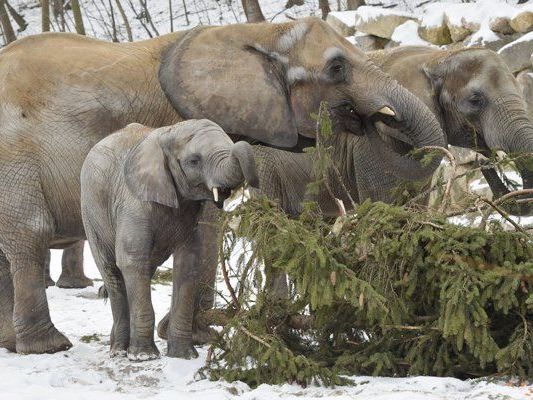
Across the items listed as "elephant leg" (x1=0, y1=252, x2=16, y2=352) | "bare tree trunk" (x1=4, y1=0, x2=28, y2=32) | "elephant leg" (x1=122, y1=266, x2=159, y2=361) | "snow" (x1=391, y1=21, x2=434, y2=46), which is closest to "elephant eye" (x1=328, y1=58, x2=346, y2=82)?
"elephant leg" (x1=122, y1=266, x2=159, y2=361)

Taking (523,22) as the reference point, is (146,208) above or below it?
below

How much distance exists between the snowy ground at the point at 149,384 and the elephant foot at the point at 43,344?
0.07m

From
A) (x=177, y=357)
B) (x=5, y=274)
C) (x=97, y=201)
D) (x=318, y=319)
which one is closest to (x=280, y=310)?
(x=318, y=319)

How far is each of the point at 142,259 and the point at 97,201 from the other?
613 millimetres

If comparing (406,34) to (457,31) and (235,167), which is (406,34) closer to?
(457,31)

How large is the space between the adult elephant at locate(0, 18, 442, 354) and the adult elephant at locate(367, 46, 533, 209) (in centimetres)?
102

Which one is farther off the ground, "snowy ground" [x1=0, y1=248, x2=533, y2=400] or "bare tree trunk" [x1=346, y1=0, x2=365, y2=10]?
"bare tree trunk" [x1=346, y1=0, x2=365, y2=10]

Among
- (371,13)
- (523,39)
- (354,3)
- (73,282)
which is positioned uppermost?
(354,3)

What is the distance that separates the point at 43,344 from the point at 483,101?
3746mm

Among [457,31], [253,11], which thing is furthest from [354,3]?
[457,31]

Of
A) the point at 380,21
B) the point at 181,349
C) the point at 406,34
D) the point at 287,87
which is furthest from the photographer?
the point at 380,21

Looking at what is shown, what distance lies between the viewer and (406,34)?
17.2 metres

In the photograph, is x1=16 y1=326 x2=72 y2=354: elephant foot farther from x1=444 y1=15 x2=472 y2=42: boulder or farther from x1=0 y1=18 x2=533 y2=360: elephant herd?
x1=444 y1=15 x2=472 y2=42: boulder

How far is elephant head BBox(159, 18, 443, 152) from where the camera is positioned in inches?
314
